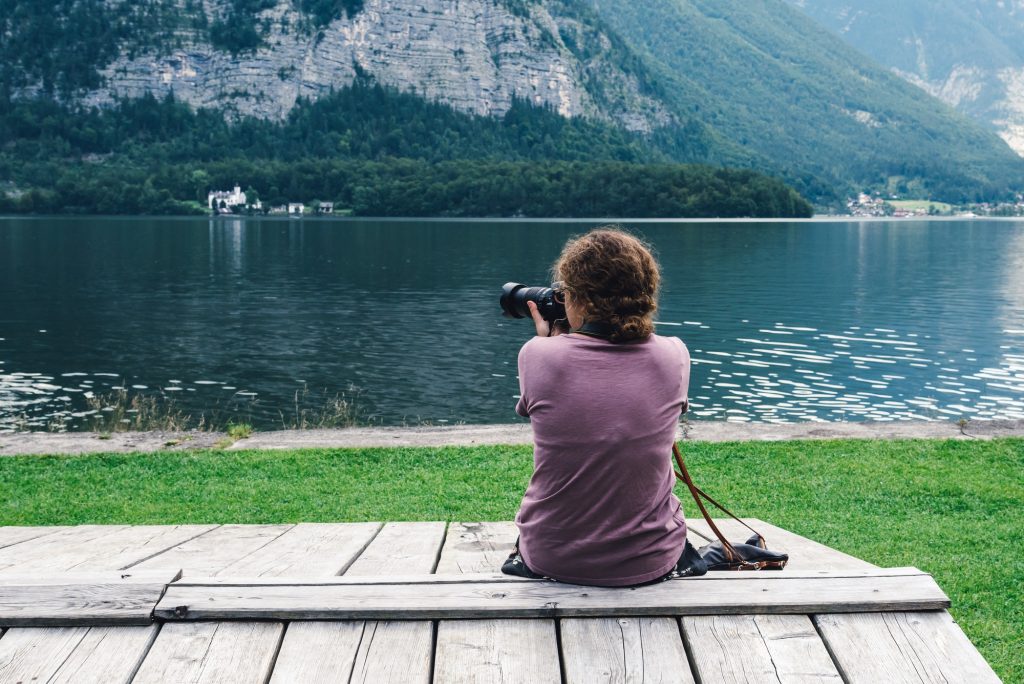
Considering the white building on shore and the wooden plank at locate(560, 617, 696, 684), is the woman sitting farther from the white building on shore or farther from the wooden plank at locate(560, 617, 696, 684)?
the white building on shore

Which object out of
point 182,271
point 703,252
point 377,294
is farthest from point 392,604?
point 703,252

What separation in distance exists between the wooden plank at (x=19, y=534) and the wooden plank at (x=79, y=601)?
2218mm

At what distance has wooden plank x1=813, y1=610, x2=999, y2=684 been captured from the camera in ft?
11.2

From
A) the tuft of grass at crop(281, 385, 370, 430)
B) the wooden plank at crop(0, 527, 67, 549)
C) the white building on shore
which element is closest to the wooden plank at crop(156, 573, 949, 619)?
the wooden plank at crop(0, 527, 67, 549)

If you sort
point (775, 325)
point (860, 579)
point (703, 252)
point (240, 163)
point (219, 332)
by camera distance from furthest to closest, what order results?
point (240, 163) → point (703, 252) → point (775, 325) → point (219, 332) → point (860, 579)

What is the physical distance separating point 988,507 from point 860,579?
18.8 ft

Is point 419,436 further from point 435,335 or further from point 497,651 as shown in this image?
point 435,335

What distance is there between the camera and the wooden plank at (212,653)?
341 centimetres

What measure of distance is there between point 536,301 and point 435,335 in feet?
95.7

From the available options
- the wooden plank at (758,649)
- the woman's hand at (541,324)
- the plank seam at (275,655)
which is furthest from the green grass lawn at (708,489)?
the plank seam at (275,655)

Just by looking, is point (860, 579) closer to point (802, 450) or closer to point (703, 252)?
point (802, 450)

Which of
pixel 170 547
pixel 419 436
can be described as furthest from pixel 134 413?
pixel 170 547

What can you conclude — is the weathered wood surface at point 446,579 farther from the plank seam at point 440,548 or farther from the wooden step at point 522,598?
the plank seam at point 440,548

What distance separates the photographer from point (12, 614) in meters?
3.71
